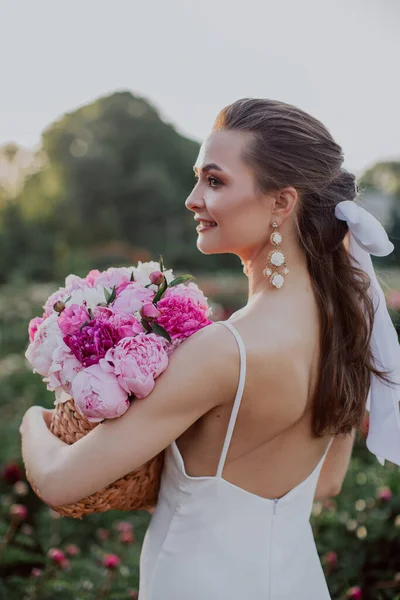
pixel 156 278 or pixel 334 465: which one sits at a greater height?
pixel 156 278

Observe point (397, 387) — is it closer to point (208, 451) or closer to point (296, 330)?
point (296, 330)

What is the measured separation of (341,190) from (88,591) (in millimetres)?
2003

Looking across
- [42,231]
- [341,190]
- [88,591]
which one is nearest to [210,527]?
[341,190]

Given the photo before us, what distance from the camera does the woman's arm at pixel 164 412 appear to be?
157 cm

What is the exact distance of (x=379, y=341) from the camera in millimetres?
2039

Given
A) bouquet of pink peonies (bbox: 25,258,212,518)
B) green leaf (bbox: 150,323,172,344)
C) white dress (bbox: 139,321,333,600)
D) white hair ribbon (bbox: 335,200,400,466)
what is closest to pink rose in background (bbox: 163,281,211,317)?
bouquet of pink peonies (bbox: 25,258,212,518)

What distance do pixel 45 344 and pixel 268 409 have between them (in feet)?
1.97

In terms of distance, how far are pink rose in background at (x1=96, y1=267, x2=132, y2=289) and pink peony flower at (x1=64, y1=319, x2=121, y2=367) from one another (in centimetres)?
21

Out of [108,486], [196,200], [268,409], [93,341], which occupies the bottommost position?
[108,486]

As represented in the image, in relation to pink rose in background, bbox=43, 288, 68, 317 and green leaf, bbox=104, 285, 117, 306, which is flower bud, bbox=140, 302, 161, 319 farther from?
pink rose in background, bbox=43, 288, 68, 317

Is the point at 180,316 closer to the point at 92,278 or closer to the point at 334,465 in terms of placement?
the point at 92,278

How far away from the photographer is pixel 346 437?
7.16 ft

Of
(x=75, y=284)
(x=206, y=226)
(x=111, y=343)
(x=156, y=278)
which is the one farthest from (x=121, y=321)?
(x=206, y=226)

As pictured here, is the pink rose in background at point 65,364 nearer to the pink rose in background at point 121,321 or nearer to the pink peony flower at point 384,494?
the pink rose in background at point 121,321
